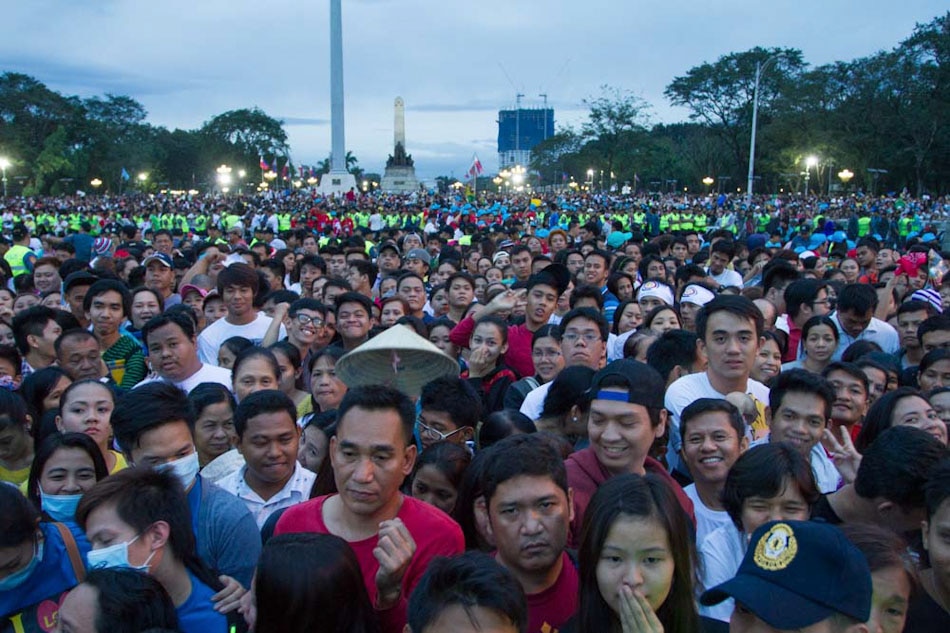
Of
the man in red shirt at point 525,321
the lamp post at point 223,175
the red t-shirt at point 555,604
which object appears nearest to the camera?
the red t-shirt at point 555,604

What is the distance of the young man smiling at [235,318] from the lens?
7.11 meters

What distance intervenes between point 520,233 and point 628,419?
16154mm

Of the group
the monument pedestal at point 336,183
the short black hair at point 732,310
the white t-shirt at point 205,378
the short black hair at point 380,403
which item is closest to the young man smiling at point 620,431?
the short black hair at point 380,403

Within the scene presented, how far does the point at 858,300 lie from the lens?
6.80 m

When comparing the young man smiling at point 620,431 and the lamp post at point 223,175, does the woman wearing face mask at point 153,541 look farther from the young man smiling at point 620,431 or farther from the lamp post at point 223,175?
the lamp post at point 223,175

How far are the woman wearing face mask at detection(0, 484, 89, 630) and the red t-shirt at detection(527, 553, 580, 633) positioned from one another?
1682mm

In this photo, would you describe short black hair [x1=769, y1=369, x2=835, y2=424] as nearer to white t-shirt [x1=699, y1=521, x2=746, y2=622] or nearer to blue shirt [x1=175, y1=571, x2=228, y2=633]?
white t-shirt [x1=699, y1=521, x2=746, y2=622]

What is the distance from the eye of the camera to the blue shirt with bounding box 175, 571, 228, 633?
276cm

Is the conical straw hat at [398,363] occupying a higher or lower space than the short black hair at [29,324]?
higher

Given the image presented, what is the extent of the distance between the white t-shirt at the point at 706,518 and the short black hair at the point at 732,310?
4.57 ft

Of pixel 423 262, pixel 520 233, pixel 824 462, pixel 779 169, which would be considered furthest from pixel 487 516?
pixel 779 169

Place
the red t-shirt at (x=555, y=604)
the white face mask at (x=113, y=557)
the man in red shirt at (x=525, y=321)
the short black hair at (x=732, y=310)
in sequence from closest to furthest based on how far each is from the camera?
the white face mask at (x=113, y=557)
the red t-shirt at (x=555, y=604)
the short black hair at (x=732, y=310)
the man in red shirt at (x=525, y=321)

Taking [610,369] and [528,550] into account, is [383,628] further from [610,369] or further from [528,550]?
[610,369]

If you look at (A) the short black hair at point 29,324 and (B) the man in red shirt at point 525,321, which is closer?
(A) the short black hair at point 29,324
